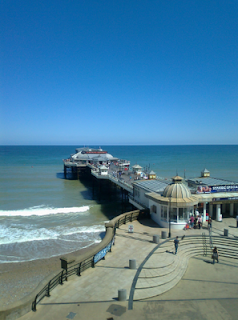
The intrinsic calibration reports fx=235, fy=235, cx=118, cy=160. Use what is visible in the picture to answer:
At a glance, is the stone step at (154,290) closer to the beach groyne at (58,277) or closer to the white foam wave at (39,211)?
the beach groyne at (58,277)

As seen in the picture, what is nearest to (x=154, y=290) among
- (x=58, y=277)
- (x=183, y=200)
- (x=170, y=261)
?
(x=170, y=261)

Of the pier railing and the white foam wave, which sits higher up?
the pier railing

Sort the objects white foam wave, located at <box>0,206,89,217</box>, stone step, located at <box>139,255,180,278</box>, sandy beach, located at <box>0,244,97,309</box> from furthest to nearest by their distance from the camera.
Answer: white foam wave, located at <box>0,206,89,217</box> < sandy beach, located at <box>0,244,97,309</box> < stone step, located at <box>139,255,180,278</box>

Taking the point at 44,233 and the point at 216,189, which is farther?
the point at 44,233

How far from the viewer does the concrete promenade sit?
8.72 metres

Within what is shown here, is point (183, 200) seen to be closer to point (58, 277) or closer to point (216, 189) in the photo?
point (216, 189)

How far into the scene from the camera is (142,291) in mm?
10023

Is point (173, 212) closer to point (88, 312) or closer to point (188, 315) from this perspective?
point (188, 315)

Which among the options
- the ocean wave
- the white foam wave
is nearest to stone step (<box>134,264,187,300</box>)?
the ocean wave

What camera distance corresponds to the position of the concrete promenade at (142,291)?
8.72m

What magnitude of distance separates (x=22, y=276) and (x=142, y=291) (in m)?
10.2

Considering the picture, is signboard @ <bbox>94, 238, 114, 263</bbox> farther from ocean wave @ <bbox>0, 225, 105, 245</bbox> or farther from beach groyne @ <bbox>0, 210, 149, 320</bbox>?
ocean wave @ <bbox>0, 225, 105, 245</bbox>

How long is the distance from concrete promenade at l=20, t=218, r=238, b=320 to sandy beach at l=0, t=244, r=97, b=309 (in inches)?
135

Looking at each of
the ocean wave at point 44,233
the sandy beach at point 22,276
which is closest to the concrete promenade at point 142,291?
the sandy beach at point 22,276
